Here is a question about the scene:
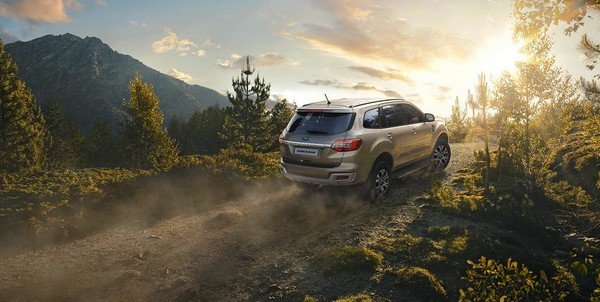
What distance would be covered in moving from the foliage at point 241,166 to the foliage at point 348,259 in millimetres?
4962

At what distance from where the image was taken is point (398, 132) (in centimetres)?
843

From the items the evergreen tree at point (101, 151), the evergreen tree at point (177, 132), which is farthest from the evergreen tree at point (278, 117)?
the evergreen tree at point (101, 151)

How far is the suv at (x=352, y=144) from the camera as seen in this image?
7.26m

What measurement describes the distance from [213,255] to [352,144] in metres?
3.24

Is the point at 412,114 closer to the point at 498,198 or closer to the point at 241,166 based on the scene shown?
the point at 498,198

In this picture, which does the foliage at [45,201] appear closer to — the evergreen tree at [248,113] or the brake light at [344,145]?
the brake light at [344,145]

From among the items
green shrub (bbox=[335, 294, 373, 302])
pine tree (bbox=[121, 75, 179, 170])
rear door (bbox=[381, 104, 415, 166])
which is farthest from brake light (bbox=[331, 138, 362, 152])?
pine tree (bbox=[121, 75, 179, 170])

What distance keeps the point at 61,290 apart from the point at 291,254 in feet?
10.5

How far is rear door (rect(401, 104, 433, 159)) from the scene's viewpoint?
9023 millimetres

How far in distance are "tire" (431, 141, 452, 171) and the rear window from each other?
3.93 meters

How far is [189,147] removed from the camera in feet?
219

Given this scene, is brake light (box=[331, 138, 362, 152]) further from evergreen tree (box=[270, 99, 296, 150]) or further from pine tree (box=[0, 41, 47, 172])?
evergreen tree (box=[270, 99, 296, 150])

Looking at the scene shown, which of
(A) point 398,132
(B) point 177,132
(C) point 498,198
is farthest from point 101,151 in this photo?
(C) point 498,198

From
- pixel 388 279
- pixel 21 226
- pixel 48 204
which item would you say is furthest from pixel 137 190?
pixel 388 279
